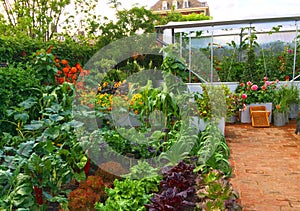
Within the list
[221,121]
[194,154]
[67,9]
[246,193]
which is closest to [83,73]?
[221,121]

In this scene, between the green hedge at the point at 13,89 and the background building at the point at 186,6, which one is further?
the background building at the point at 186,6

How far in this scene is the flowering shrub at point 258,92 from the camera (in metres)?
6.35

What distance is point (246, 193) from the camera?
123 inches

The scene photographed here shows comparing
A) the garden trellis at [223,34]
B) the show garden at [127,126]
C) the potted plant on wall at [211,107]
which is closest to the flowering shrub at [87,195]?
the show garden at [127,126]

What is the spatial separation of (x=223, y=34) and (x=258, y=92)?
8.32ft

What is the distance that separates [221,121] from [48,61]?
9.46 ft

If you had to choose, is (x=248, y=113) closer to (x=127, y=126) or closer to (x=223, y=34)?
(x=223, y=34)

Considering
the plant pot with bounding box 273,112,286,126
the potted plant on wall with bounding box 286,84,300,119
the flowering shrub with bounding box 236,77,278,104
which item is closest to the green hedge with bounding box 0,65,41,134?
the flowering shrub with bounding box 236,77,278,104

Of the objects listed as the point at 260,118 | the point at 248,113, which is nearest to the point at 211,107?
the point at 260,118

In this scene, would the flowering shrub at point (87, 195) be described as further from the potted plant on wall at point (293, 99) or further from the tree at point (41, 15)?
the tree at point (41, 15)

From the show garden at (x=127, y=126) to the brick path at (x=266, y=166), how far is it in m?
0.31

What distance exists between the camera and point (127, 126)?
4.23 m

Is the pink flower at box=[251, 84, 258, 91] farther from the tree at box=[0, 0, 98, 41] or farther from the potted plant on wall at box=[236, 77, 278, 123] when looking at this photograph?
the tree at box=[0, 0, 98, 41]

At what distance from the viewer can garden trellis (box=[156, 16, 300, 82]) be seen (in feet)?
22.8
